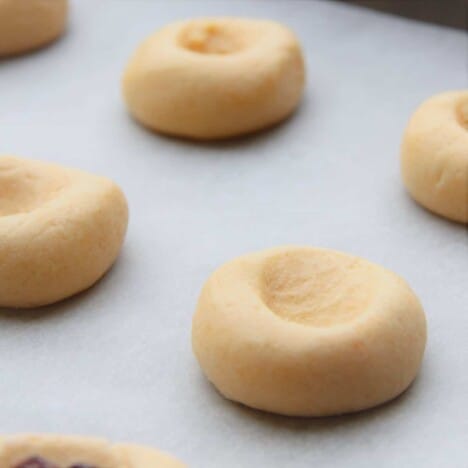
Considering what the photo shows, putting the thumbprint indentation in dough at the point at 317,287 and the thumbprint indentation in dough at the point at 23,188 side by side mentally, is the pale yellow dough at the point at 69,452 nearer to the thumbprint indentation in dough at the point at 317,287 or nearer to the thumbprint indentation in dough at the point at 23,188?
the thumbprint indentation in dough at the point at 317,287

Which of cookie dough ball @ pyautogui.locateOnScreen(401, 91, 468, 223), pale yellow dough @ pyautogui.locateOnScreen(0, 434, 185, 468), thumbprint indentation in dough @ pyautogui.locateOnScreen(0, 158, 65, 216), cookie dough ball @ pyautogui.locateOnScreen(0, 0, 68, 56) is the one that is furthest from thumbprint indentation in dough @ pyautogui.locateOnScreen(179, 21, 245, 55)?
pale yellow dough @ pyautogui.locateOnScreen(0, 434, 185, 468)

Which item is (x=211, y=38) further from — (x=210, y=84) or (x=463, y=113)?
(x=463, y=113)

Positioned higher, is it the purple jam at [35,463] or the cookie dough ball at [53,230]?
the purple jam at [35,463]

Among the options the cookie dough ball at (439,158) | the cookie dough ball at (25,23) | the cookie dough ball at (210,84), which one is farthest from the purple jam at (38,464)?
the cookie dough ball at (25,23)

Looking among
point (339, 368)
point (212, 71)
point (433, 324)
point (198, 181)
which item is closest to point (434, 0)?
point (212, 71)

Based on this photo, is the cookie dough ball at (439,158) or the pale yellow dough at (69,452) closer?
the pale yellow dough at (69,452)

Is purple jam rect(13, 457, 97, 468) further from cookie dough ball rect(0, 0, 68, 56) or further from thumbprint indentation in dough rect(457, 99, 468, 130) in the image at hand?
cookie dough ball rect(0, 0, 68, 56)
